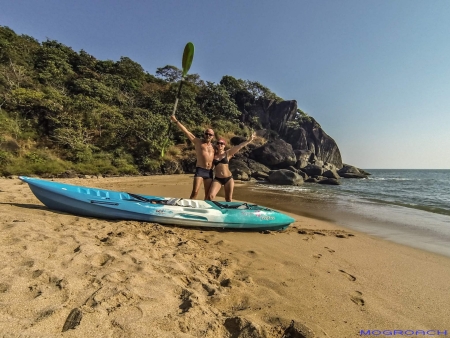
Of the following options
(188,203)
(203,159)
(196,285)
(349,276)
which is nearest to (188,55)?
(203,159)

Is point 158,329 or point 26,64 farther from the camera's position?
point 26,64

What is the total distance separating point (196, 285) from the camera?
90.5 inches

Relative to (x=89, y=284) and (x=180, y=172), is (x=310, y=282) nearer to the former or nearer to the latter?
(x=89, y=284)

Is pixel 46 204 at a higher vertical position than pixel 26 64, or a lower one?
lower

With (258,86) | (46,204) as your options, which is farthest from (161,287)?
(258,86)

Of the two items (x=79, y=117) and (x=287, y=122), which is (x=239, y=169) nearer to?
(x=79, y=117)

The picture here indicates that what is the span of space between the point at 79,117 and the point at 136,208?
17.0m

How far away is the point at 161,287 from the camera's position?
2154 mm

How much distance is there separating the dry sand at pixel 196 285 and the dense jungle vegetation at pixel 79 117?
10271 millimetres

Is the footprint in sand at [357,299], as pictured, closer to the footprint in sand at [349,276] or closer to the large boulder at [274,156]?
the footprint in sand at [349,276]

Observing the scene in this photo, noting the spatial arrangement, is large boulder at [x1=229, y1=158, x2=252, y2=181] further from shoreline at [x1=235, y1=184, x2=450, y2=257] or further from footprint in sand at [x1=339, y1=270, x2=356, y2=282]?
footprint in sand at [x1=339, y1=270, x2=356, y2=282]

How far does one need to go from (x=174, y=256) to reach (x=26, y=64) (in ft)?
90.5

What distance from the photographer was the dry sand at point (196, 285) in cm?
166

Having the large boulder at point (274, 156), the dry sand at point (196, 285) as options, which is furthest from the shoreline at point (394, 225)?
the large boulder at point (274, 156)
